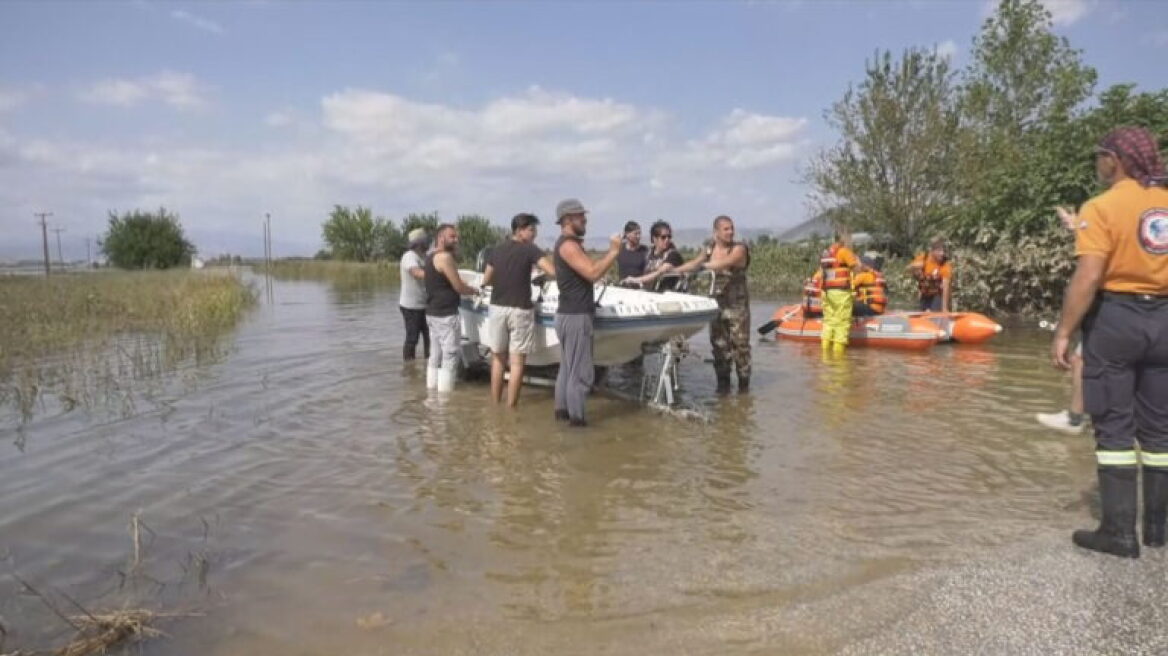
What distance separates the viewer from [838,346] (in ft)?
35.1

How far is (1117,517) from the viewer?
3373 mm

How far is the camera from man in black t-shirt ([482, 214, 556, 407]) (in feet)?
22.0

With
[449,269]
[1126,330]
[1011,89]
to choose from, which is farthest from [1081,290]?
[1011,89]

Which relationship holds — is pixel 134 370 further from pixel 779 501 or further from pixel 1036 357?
pixel 1036 357

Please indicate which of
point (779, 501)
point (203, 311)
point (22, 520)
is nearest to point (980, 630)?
point (779, 501)

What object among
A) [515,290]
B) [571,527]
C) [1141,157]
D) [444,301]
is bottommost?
[571,527]

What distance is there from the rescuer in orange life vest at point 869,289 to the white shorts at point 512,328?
245 inches

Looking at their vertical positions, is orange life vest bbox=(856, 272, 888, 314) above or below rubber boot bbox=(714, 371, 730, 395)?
above

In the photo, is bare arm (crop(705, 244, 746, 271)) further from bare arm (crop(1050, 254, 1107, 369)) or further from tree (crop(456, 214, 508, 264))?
tree (crop(456, 214, 508, 264))

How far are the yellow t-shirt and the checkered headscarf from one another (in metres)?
0.07

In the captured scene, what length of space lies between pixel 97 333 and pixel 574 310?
397 inches

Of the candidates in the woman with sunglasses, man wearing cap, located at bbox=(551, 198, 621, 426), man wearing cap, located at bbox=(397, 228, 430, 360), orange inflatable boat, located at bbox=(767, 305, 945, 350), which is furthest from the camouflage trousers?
orange inflatable boat, located at bbox=(767, 305, 945, 350)

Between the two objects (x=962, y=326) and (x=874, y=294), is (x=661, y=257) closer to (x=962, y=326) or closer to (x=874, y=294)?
(x=874, y=294)

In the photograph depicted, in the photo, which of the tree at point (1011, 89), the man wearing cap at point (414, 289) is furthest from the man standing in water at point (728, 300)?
the tree at point (1011, 89)
